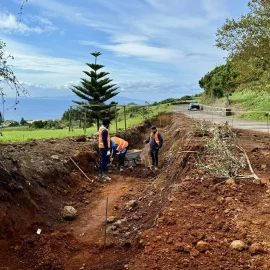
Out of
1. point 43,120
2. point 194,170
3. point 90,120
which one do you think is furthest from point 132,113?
point 194,170

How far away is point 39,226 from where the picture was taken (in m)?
6.63

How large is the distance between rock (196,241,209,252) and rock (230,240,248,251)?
0.98ft

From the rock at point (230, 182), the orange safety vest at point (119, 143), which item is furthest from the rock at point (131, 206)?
the orange safety vest at point (119, 143)

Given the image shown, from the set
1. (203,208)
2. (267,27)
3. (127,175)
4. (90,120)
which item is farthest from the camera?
(90,120)

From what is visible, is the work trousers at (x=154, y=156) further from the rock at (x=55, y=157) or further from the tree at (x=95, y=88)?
the tree at (x=95, y=88)

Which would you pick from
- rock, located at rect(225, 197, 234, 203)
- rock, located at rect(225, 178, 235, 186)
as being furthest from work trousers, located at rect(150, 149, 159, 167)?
rock, located at rect(225, 197, 234, 203)

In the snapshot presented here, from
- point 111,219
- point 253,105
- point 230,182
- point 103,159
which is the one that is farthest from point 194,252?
point 253,105

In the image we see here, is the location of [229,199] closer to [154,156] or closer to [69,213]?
[69,213]

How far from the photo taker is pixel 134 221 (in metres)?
6.99

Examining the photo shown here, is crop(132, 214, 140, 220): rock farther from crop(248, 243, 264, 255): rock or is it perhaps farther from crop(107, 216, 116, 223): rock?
crop(248, 243, 264, 255): rock

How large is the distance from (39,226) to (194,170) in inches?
138

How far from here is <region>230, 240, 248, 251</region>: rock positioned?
430cm

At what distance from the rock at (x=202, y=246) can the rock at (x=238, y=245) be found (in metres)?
0.30

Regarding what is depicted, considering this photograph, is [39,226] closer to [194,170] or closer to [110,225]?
[110,225]
